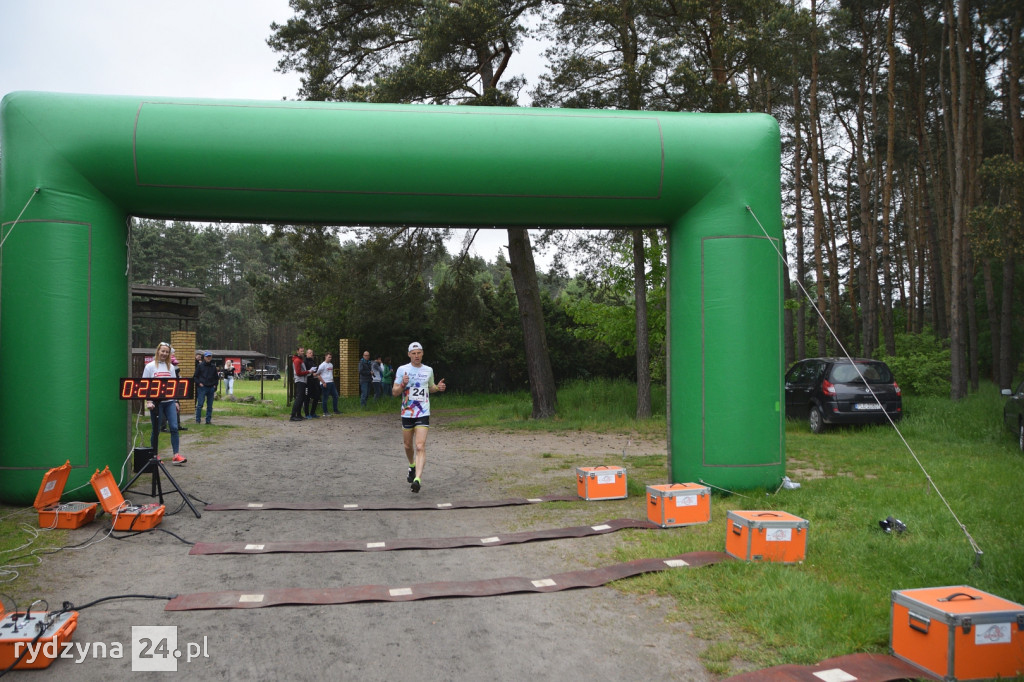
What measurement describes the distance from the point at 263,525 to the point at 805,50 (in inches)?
647

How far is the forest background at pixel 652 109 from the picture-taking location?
15203mm

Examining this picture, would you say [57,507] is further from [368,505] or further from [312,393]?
[312,393]

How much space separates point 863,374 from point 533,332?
773cm

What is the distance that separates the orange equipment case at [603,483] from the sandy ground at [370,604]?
269mm

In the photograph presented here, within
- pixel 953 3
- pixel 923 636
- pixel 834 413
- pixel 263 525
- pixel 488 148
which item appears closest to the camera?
pixel 923 636

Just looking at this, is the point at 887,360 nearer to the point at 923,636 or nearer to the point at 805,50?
the point at 805,50

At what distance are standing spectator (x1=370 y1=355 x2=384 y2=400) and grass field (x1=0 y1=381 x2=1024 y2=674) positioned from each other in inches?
501

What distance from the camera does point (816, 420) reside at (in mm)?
14383

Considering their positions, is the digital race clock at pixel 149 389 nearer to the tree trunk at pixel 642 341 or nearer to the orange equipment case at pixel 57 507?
the orange equipment case at pixel 57 507

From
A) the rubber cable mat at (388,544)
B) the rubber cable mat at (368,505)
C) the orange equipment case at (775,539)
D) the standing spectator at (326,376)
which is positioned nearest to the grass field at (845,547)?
the orange equipment case at (775,539)

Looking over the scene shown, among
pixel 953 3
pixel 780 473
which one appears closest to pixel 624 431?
pixel 780 473

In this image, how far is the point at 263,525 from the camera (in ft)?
23.5

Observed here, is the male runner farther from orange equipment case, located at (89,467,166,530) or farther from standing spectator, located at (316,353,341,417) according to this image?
standing spectator, located at (316,353,341,417)

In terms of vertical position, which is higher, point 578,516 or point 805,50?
point 805,50
